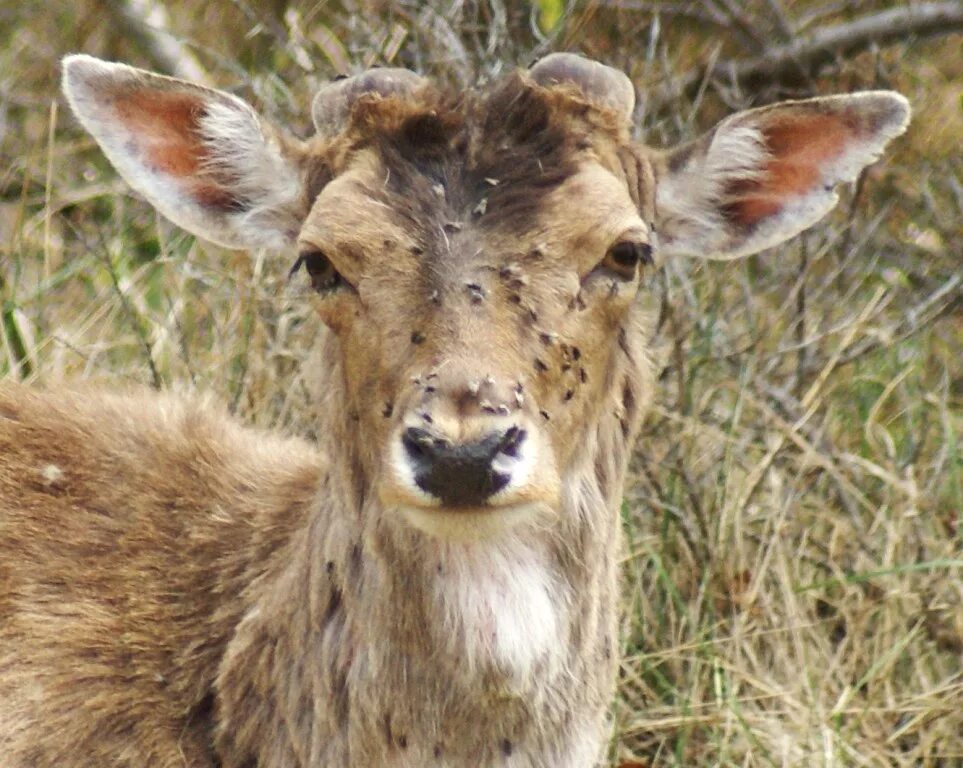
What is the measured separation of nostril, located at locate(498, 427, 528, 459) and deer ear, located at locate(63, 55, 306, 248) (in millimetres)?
1324

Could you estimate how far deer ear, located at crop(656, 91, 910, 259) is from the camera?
496 cm

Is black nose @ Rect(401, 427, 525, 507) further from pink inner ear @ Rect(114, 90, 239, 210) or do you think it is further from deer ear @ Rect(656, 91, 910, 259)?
pink inner ear @ Rect(114, 90, 239, 210)

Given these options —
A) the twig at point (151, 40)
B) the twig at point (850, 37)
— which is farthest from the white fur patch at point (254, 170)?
the twig at point (151, 40)

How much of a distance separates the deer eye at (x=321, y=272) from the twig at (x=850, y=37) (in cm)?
478

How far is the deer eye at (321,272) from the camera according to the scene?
14.7 feet

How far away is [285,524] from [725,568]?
7.69 ft

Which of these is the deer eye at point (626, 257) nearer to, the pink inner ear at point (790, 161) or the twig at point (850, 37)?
the pink inner ear at point (790, 161)

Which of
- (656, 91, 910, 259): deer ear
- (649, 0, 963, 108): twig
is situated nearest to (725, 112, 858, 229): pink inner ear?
(656, 91, 910, 259): deer ear

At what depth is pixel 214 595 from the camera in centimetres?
500

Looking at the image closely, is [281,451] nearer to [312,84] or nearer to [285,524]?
[285,524]

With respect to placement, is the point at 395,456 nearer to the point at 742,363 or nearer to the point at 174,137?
the point at 174,137

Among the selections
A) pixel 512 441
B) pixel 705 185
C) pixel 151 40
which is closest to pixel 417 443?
pixel 512 441

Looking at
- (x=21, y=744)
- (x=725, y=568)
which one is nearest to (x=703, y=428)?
(x=725, y=568)

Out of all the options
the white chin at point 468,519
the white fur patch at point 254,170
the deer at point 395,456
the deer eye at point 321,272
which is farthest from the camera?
the white fur patch at point 254,170
